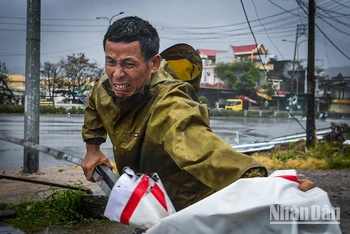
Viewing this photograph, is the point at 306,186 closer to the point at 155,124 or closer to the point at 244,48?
the point at 155,124

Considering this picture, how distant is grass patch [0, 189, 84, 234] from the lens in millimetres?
4479

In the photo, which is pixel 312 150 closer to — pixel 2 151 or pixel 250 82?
pixel 250 82

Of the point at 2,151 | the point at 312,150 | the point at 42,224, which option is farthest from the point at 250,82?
the point at 42,224

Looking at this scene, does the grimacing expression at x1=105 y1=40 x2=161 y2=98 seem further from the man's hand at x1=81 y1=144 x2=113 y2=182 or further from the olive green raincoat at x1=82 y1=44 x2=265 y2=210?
the man's hand at x1=81 y1=144 x2=113 y2=182

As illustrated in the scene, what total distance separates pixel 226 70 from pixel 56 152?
11.3 meters

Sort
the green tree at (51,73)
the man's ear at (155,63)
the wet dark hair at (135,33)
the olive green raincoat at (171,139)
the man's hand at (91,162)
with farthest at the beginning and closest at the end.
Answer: the green tree at (51,73)
the man's hand at (91,162)
the man's ear at (155,63)
the wet dark hair at (135,33)
the olive green raincoat at (171,139)

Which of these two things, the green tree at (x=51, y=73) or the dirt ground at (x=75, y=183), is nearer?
the dirt ground at (x=75, y=183)

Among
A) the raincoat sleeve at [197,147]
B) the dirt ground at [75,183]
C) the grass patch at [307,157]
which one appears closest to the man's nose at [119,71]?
the raincoat sleeve at [197,147]

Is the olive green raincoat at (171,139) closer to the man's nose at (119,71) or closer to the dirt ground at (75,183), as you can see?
the man's nose at (119,71)

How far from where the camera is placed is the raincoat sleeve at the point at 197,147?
5.53ft

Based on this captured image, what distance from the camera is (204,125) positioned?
185cm

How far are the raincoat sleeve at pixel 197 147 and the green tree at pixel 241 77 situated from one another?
11368mm

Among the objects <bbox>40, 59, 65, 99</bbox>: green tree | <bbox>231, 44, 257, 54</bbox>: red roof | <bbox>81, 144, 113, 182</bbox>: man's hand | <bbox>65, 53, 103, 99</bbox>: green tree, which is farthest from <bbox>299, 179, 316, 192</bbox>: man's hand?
<bbox>231, 44, 257, 54</bbox>: red roof

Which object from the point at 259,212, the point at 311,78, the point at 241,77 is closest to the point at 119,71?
the point at 259,212
